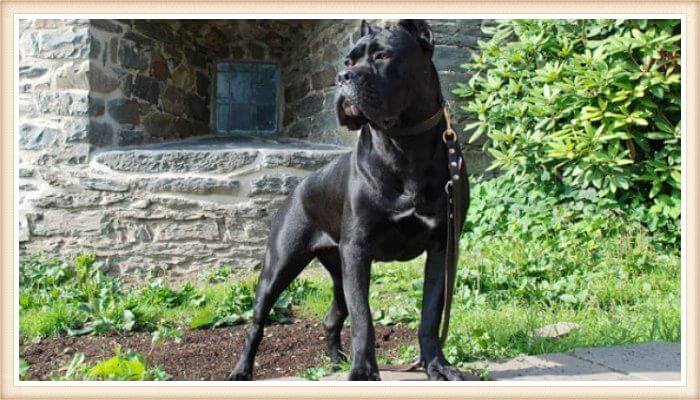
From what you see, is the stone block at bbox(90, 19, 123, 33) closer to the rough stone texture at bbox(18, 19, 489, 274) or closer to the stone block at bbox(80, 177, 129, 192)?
the rough stone texture at bbox(18, 19, 489, 274)

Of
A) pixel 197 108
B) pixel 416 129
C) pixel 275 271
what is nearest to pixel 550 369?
pixel 416 129

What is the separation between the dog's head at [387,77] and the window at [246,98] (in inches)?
208

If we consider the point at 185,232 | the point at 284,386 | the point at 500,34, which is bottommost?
the point at 284,386

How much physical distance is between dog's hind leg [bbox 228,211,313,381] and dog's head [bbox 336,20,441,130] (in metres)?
0.78

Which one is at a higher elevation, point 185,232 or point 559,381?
point 185,232

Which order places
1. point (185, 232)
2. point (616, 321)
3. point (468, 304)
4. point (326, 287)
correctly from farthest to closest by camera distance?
point (185, 232) → point (326, 287) → point (468, 304) → point (616, 321)

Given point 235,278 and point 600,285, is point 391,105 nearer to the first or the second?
point 600,285

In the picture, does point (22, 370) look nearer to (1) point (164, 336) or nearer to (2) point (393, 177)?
(1) point (164, 336)

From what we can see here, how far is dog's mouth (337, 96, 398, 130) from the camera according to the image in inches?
102

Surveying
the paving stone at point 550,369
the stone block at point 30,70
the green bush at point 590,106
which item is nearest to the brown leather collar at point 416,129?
the paving stone at point 550,369

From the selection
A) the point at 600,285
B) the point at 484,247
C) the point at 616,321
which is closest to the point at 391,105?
the point at 616,321

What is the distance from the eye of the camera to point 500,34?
6.38 m

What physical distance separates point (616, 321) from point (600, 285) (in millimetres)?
808

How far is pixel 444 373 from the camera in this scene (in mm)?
2664
